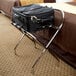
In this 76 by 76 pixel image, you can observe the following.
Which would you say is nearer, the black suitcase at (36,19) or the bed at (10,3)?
the black suitcase at (36,19)

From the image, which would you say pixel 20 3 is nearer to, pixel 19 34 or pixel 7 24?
pixel 7 24

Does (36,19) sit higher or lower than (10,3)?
higher

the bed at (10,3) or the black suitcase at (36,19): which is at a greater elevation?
the black suitcase at (36,19)

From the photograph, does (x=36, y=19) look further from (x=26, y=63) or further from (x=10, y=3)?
(x=10, y=3)

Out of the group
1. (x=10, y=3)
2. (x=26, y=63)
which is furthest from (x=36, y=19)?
(x=10, y=3)

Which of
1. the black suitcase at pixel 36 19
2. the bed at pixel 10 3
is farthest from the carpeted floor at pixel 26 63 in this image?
the bed at pixel 10 3

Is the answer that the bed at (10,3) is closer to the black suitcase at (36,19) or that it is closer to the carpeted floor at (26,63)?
the carpeted floor at (26,63)

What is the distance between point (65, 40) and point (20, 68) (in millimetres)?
633

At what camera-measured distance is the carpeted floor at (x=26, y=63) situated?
6.43 ft

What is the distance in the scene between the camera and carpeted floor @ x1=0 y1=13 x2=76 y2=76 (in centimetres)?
196

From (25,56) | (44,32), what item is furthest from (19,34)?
(25,56)

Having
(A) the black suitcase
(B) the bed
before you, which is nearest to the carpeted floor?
(A) the black suitcase

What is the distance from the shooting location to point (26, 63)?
2178mm

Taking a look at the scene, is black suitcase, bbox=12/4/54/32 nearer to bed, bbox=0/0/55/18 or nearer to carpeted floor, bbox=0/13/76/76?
carpeted floor, bbox=0/13/76/76
